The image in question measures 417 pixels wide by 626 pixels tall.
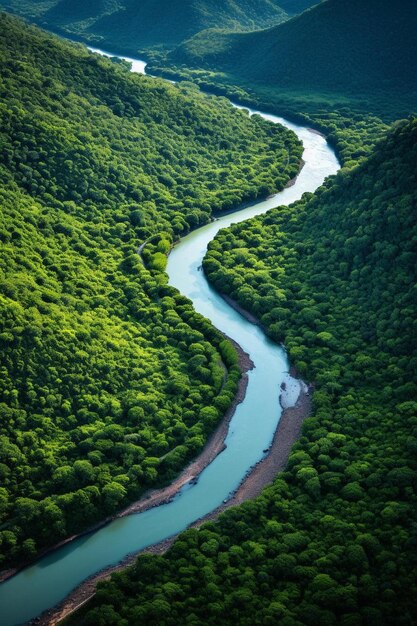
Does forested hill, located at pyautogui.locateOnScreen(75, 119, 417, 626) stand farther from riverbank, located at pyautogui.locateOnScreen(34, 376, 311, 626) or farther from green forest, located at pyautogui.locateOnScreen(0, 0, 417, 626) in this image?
riverbank, located at pyautogui.locateOnScreen(34, 376, 311, 626)

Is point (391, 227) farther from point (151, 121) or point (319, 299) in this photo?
point (151, 121)

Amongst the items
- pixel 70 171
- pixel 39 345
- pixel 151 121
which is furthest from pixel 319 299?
pixel 151 121

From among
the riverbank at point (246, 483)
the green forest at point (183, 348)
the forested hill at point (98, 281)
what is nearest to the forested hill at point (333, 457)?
the green forest at point (183, 348)

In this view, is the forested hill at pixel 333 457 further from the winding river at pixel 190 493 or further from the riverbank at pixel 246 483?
the winding river at pixel 190 493

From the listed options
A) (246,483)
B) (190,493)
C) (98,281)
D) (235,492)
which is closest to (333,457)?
(246,483)

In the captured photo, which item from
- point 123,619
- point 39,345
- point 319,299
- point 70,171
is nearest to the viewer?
point 123,619

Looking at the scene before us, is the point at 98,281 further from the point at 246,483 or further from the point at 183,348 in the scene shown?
the point at 246,483
